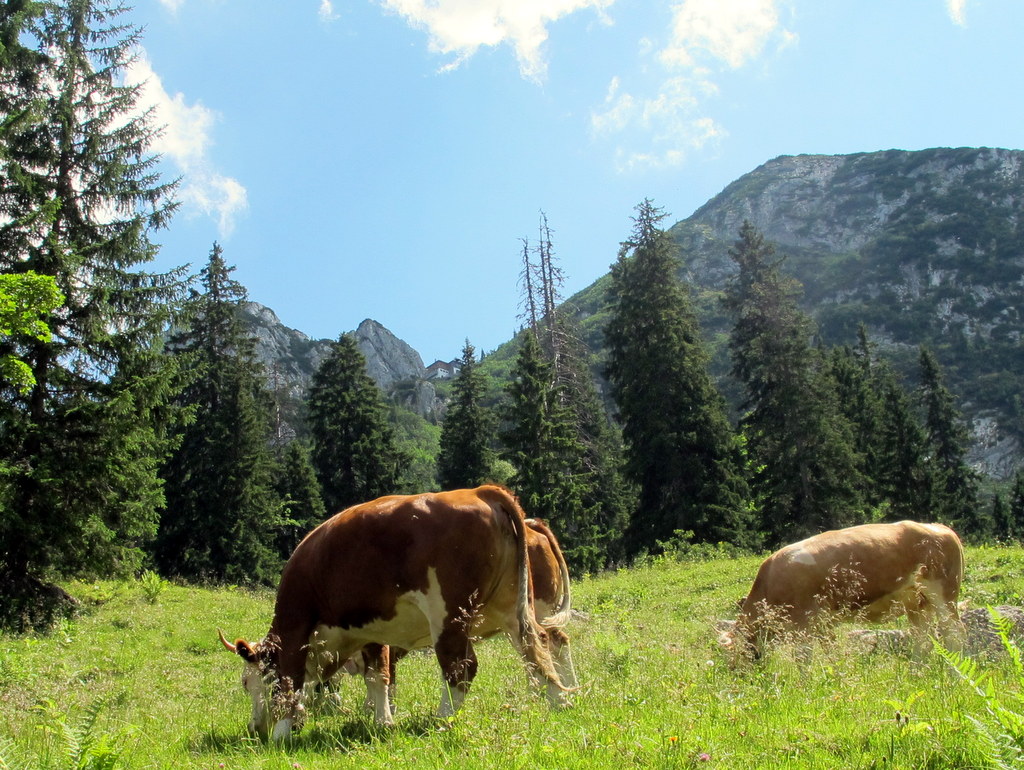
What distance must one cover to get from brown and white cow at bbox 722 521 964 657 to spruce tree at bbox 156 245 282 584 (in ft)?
85.9

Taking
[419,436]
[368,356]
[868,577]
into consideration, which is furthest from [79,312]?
[368,356]

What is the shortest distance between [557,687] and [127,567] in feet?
43.6

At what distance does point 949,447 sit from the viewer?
43.7 metres

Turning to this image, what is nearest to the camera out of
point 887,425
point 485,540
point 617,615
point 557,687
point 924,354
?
point 557,687

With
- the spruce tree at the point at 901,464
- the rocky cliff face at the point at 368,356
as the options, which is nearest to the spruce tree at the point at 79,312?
the spruce tree at the point at 901,464

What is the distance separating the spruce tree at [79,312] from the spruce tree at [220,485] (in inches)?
574

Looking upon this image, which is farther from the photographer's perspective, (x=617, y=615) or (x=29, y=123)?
(x=29, y=123)

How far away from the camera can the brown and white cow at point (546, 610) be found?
6309mm

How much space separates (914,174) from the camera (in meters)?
176

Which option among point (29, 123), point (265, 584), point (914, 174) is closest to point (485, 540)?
point (29, 123)

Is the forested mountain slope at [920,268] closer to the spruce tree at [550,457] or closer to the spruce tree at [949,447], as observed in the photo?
the spruce tree at [949,447]

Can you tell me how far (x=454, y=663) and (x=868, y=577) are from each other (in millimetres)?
4544

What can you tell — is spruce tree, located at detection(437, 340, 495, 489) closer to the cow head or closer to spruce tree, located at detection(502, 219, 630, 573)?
spruce tree, located at detection(502, 219, 630, 573)

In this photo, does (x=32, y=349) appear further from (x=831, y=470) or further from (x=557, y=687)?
(x=831, y=470)
